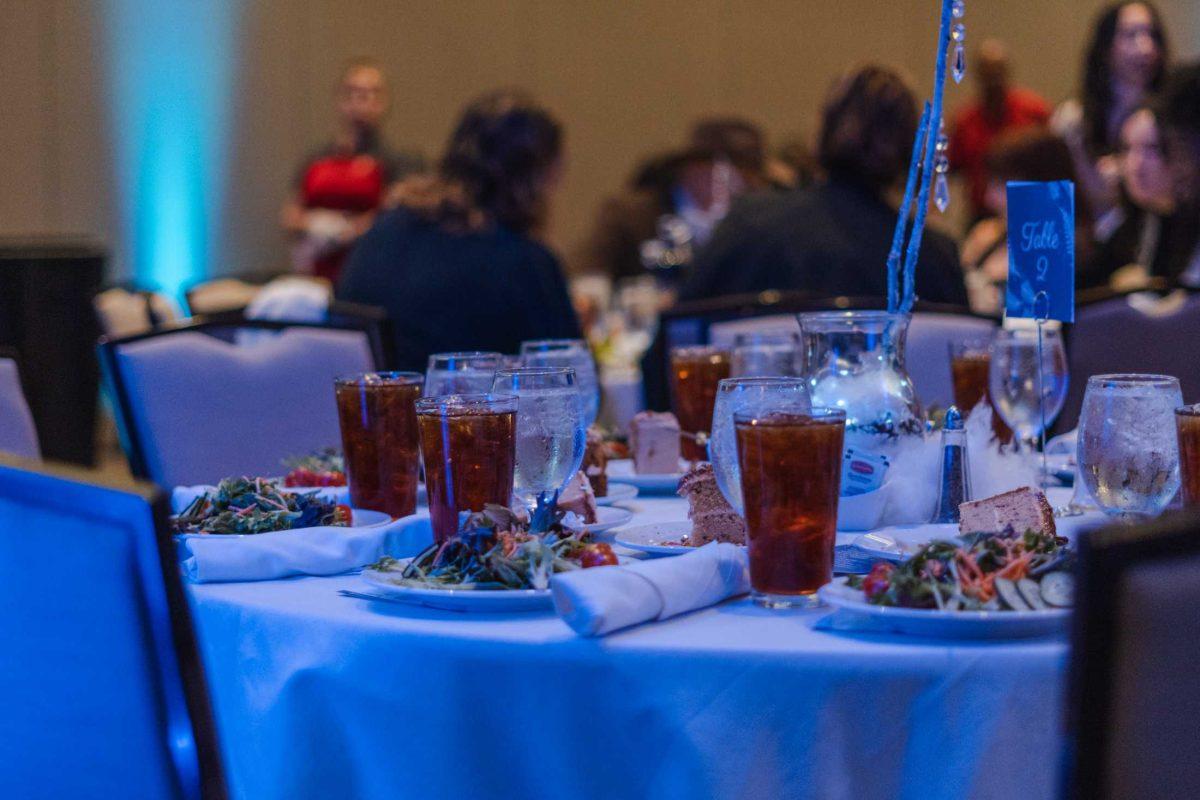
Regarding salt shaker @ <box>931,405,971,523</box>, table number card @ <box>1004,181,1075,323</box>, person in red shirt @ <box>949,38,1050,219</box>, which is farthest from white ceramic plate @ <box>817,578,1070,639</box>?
person in red shirt @ <box>949,38,1050,219</box>

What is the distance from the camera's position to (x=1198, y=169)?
3.96 meters

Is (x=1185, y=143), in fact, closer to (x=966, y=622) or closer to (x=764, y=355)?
(x=764, y=355)

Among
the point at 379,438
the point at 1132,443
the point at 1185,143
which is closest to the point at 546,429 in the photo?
the point at 379,438

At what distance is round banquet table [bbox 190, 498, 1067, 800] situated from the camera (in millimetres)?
1090

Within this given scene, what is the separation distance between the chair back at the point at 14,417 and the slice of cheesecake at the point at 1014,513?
125cm

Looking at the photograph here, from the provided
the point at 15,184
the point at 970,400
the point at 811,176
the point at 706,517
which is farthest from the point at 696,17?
the point at 706,517

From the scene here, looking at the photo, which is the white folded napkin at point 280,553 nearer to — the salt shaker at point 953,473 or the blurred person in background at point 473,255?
the salt shaker at point 953,473

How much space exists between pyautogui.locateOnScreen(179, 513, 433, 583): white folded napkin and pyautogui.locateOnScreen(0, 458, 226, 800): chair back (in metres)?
0.24

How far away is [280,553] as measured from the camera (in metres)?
1.42

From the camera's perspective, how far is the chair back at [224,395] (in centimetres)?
238

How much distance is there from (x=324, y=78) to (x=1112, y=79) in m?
4.51

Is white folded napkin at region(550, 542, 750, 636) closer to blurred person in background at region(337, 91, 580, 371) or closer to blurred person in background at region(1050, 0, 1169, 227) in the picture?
blurred person in background at region(337, 91, 580, 371)

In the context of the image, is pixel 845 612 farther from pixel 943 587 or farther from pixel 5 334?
pixel 5 334

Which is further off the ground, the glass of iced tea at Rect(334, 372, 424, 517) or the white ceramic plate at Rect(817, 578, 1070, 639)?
the glass of iced tea at Rect(334, 372, 424, 517)
